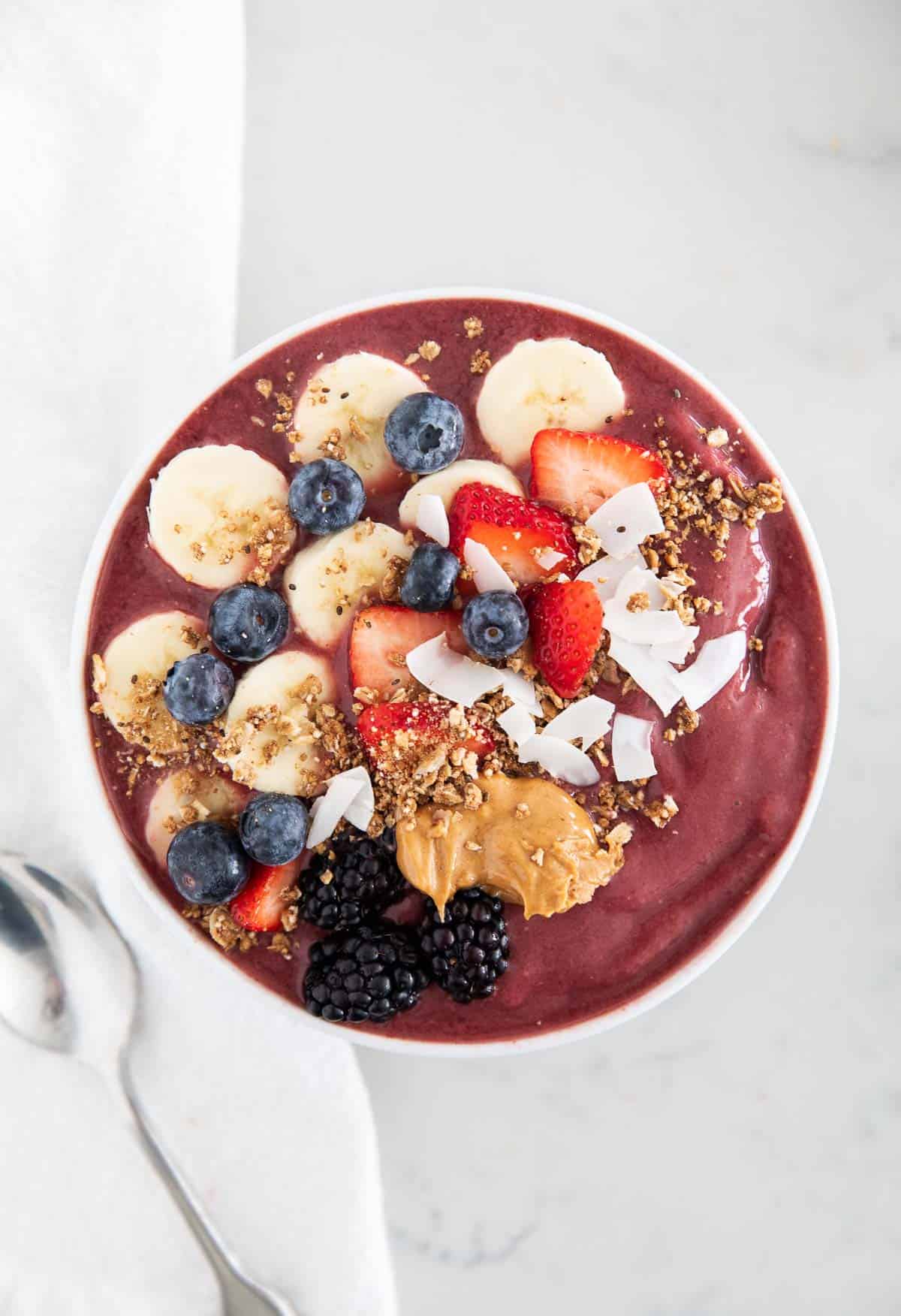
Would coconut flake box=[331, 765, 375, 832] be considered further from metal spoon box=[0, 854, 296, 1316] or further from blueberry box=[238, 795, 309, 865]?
metal spoon box=[0, 854, 296, 1316]

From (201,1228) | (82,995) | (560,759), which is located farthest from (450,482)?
(201,1228)

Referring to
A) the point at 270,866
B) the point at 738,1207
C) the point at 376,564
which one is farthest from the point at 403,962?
the point at 738,1207

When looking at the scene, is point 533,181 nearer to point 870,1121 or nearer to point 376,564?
point 376,564

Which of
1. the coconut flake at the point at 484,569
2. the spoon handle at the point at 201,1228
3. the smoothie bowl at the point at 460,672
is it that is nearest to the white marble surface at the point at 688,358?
the spoon handle at the point at 201,1228

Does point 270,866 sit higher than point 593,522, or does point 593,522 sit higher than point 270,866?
point 593,522

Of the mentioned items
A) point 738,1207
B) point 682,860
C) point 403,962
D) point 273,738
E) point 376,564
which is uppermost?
point 376,564

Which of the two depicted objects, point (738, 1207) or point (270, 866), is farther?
point (738, 1207)

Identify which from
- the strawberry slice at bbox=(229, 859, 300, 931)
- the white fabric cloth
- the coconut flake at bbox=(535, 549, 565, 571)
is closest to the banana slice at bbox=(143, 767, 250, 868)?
the strawberry slice at bbox=(229, 859, 300, 931)
